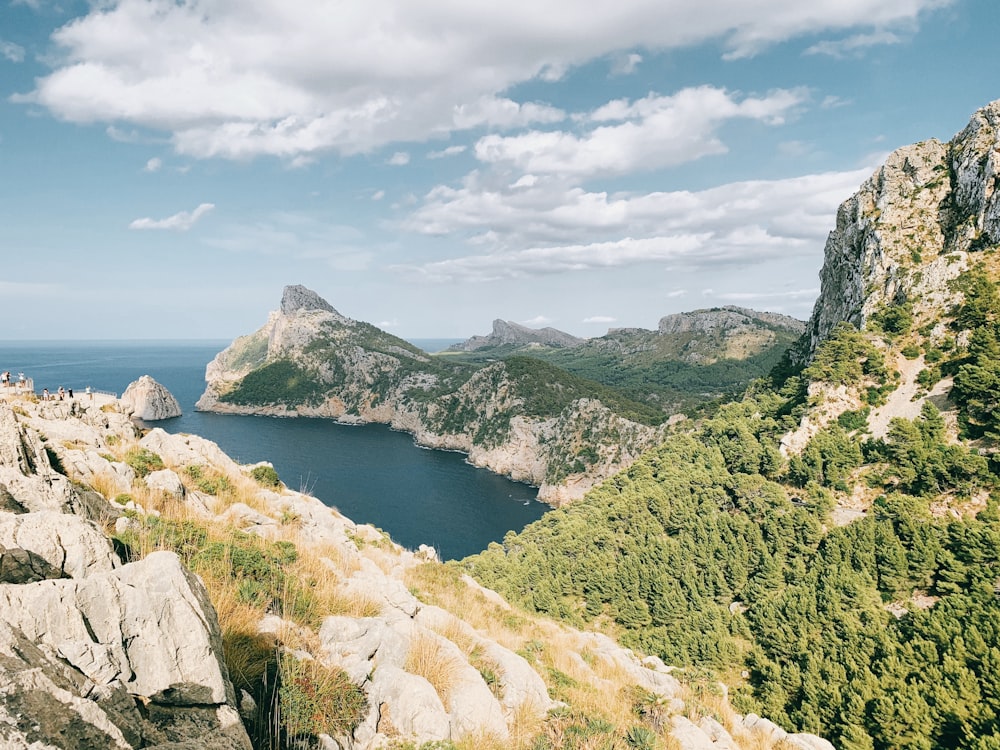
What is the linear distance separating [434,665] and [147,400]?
19528cm

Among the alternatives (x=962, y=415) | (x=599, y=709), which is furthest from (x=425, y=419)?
(x=599, y=709)

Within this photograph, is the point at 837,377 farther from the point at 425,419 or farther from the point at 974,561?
the point at 425,419

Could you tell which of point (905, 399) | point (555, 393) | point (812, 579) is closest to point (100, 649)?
point (812, 579)

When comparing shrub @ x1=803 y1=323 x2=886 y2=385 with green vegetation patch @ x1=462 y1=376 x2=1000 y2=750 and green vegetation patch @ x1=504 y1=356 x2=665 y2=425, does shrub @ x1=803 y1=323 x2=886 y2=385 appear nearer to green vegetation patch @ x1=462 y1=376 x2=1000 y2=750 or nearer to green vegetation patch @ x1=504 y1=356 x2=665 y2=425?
green vegetation patch @ x1=462 y1=376 x2=1000 y2=750

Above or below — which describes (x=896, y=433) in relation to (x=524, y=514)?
above

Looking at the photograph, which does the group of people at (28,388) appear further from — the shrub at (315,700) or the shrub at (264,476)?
the shrub at (315,700)

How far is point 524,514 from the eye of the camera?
10888 cm

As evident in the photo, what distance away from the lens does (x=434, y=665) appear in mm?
10156

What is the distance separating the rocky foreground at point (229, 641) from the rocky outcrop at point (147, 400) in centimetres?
17552

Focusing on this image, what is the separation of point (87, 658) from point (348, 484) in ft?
388

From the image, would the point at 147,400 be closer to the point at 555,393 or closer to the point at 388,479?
the point at 388,479

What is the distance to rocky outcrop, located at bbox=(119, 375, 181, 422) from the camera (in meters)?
164

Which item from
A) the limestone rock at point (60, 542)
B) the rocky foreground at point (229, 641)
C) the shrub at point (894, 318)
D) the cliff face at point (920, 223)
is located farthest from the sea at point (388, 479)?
the limestone rock at point (60, 542)

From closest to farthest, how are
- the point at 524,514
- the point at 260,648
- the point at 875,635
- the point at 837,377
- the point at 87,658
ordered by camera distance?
the point at 87,658 < the point at 260,648 < the point at 875,635 < the point at 837,377 < the point at 524,514
